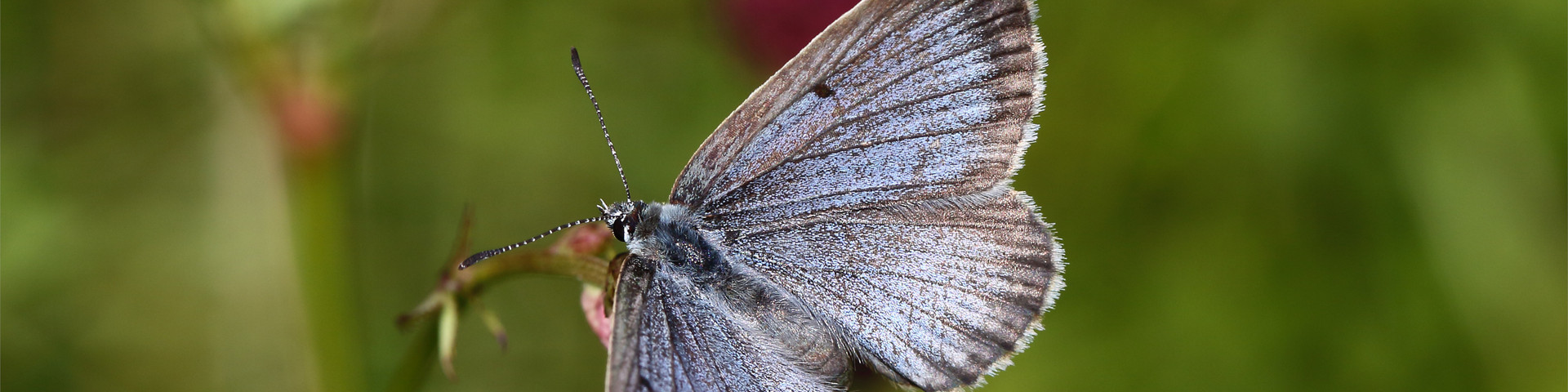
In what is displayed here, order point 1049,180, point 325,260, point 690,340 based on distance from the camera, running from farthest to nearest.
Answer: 1. point 1049,180
2. point 325,260
3. point 690,340

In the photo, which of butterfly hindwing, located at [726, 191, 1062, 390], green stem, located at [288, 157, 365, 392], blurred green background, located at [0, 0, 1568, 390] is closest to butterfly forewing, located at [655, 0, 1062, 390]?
butterfly hindwing, located at [726, 191, 1062, 390]

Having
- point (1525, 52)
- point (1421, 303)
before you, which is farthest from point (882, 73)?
point (1525, 52)

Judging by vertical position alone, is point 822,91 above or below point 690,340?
above

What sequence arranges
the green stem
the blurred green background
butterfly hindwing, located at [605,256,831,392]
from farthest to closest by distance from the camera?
the blurred green background → the green stem → butterfly hindwing, located at [605,256,831,392]

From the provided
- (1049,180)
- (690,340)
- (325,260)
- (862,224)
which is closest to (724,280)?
(690,340)

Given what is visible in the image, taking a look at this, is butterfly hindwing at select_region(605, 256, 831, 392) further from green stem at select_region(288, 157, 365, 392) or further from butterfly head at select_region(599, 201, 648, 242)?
Answer: green stem at select_region(288, 157, 365, 392)

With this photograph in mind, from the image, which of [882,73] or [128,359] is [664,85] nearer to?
[128,359]

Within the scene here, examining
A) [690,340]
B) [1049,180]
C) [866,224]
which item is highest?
[1049,180]

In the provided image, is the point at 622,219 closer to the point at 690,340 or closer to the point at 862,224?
the point at 690,340

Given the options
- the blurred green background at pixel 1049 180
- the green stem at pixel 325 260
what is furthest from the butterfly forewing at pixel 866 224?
the blurred green background at pixel 1049 180
